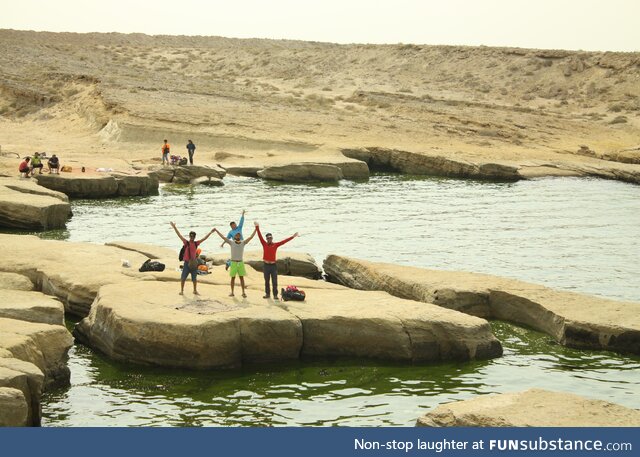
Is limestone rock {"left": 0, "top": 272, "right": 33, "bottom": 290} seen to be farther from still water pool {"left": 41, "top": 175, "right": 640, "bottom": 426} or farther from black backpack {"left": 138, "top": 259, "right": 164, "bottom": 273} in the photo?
still water pool {"left": 41, "top": 175, "right": 640, "bottom": 426}

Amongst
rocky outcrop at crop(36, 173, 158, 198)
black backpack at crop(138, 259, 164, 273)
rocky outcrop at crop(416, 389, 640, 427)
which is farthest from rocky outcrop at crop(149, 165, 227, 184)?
rocky outcrop at crop(416, 389, 640, 427)

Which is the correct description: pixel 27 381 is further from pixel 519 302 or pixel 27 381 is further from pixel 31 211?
pixel 31 211

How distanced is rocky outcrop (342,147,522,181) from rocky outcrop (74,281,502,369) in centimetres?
2923

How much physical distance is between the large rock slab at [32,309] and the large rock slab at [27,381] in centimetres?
357

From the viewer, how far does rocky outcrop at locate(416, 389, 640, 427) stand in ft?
45.1

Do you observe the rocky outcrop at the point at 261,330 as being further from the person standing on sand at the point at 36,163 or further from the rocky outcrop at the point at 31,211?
the person standing on sand at the point at 36,163

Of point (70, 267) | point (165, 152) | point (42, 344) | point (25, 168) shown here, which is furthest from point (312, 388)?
point (165, 152)

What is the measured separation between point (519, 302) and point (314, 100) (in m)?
46.3

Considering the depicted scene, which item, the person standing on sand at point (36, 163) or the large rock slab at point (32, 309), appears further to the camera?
the person standing on sand at point (36, 163)

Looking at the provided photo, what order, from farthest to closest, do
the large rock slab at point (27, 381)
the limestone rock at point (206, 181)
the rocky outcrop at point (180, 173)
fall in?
the rocky outcrop at point (180, 173), the limestone rock at point (206, 181), the large rock slab at point (27, 381)

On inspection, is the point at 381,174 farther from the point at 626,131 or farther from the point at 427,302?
the point at 427,302

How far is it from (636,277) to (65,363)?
54.6 ft

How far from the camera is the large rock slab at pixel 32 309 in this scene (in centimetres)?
1908

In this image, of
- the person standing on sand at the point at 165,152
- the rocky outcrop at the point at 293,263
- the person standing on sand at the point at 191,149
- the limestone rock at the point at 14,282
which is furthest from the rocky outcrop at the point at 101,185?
the limestone rock at the point at 14,282
